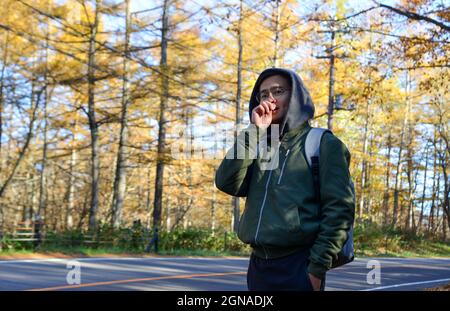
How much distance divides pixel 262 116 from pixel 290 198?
42 centimetres

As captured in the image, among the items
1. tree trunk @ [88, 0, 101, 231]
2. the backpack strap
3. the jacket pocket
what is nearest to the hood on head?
the backpack strap

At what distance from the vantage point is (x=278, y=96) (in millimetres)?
2473

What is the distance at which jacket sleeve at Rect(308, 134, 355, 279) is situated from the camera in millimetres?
2129

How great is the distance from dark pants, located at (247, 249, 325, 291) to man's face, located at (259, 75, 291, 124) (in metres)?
0.66

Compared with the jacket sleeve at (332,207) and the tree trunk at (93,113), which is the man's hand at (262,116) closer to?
the jacket sleeve at (332,207)

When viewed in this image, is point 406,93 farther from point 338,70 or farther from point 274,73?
point 274,73

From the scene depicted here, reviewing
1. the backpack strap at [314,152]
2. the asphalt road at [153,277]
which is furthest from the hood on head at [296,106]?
the asphalt road at [153,277]

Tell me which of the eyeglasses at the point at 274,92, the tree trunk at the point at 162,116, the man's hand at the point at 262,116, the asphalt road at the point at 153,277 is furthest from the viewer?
the tree trunk at the point at 162,116

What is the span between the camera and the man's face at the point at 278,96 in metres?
2.44

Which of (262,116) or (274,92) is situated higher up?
(274,92)

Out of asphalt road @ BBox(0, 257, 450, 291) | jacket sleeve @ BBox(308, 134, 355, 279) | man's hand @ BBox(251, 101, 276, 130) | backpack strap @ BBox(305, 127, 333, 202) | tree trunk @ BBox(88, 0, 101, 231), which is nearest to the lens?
jacket sleeve @ BBox(308, 134, 355, 279)

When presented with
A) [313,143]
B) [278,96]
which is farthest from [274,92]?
[313,143]

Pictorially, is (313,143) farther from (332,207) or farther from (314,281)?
(314,281)

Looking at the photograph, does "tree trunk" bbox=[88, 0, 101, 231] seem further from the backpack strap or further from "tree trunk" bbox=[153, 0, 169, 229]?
the backpack strap
